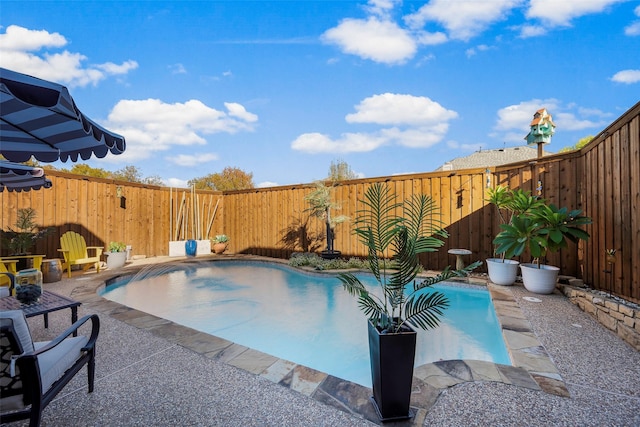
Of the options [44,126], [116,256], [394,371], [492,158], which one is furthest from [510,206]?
[492,158]

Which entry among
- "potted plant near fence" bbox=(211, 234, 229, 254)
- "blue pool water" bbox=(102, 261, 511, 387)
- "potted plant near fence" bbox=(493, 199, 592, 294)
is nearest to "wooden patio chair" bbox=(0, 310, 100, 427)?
"blue pool water" bbox=(102, 261, 511, 387)

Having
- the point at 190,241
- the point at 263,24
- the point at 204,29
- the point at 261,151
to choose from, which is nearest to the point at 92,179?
the point at 190,241

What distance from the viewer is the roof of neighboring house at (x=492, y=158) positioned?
60.9 feet

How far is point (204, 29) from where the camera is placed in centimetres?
637

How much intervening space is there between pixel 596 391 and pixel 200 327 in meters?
3.67

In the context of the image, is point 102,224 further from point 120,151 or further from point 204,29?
point 120,151

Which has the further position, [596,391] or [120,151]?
[120,151]

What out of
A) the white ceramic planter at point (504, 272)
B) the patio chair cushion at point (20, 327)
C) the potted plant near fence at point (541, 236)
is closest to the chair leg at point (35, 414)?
the patio chair cushion at point (20, 327)

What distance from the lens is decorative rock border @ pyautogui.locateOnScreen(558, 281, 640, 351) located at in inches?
96.9

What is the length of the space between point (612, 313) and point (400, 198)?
13.1 ft

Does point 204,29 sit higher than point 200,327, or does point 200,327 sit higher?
point 204,29

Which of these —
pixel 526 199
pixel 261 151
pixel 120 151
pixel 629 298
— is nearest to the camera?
pixel 120 151

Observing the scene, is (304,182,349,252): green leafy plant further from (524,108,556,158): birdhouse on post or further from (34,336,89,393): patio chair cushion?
(34,336,89,393): patio chair cushion

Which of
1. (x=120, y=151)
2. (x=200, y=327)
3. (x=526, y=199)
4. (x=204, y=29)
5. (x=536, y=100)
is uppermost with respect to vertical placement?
(x=204, y=29)
